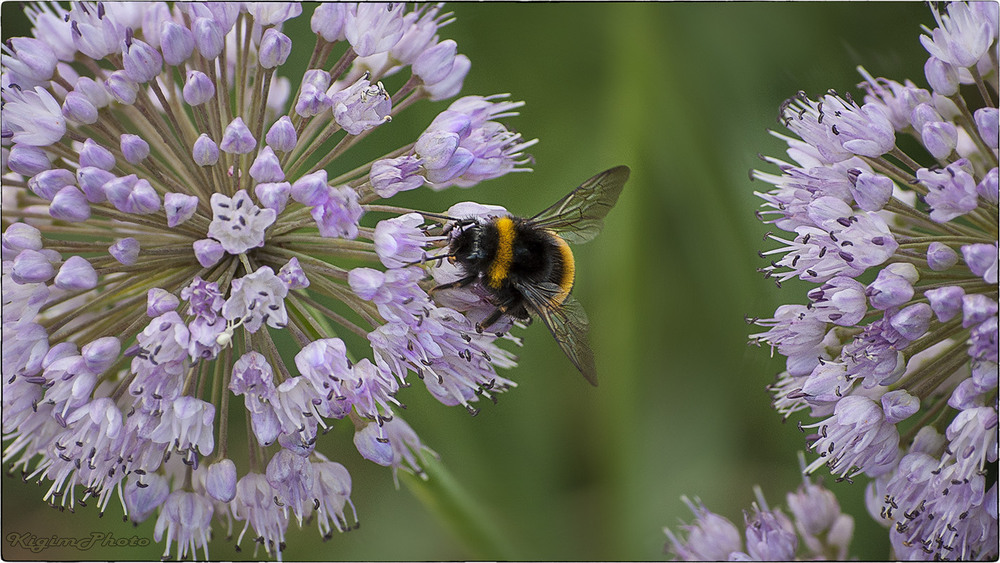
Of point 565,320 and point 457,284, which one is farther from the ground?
point 457,284

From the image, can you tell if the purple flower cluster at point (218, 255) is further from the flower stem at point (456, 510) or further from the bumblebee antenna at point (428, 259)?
the flower stem at point (456, 510)

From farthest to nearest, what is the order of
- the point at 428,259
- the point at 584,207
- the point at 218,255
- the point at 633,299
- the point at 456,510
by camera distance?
the point at 633,299 < the point at 456,510 < the point at 584,207 < the point at 428,259 < the point at 218,255

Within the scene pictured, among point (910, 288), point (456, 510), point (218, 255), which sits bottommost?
point (456, 510)

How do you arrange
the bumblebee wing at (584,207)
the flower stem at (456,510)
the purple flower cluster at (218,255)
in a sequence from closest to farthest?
the purple flower cluster at (218,255) → the bumblebee wing at (584,207) → the flower stem at (456,510)

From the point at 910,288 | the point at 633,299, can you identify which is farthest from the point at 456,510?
the point at 910,288

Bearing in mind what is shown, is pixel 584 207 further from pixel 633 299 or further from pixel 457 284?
pixel 633 299

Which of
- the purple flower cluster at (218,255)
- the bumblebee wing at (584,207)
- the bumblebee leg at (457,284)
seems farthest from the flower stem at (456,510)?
the bumblebee wing at (584,207)
